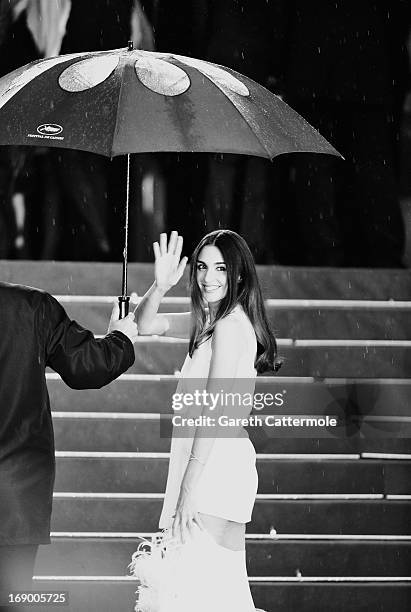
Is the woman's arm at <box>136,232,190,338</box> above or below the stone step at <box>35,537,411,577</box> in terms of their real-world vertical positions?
above

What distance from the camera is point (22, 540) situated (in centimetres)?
312

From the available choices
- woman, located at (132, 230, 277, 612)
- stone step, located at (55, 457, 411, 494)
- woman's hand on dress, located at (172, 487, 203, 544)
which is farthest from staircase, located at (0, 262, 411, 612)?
woman's hand on dress, located at (172, 487, 203, 544)

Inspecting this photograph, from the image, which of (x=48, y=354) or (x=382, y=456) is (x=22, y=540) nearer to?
(x=48, y=354)

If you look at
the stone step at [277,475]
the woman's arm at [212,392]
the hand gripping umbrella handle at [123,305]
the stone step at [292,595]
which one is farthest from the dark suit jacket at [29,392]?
the stone step at [292,595]

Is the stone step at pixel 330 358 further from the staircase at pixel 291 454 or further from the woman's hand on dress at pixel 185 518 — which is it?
the woman's hand on dress at pixel 185 518

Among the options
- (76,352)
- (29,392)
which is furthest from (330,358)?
(29,392)

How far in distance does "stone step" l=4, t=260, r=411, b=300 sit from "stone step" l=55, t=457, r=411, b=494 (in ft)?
2.83

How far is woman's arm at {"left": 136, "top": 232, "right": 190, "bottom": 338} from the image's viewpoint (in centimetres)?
346

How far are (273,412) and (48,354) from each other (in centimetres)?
234

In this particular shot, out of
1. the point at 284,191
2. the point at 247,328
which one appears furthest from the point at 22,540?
the point at 284,191

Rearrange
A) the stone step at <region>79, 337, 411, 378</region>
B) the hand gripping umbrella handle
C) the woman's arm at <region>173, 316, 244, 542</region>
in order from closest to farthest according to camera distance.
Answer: the woman's arm at <region>173, 316, 244, 542</region> → the hand gripping umbrella handle → the stone step at <region>79, 337, 411, 378</region>

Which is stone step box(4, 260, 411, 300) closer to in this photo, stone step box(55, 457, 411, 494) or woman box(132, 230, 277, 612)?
stone step box(55, 457, 411, 494)

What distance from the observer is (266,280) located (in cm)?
524

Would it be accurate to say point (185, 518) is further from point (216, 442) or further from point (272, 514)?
point (272, 514)
